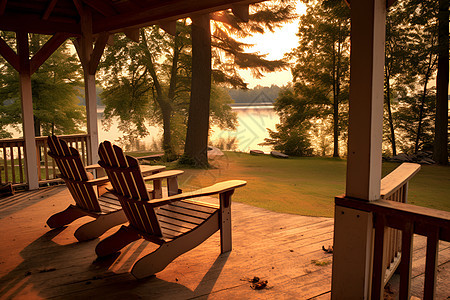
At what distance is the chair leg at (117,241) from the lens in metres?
2.75

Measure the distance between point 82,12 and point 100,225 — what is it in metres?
3.84

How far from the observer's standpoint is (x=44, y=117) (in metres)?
12.3

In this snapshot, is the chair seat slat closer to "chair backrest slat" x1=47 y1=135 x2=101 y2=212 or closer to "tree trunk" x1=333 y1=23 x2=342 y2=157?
"chair backrest slat" x1=47 y1=135 x2=101 y2=212

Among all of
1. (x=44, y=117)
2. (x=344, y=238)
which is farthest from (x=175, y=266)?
(x=44, y=117)

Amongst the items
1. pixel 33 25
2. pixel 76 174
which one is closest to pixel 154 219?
pixel 76 174

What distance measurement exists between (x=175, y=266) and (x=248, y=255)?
602 mm

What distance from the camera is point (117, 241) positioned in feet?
9.16

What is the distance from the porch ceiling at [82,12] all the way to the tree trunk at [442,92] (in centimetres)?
942

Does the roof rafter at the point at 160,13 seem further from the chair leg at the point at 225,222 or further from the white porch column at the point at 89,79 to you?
the chair leg at the point at 225,222

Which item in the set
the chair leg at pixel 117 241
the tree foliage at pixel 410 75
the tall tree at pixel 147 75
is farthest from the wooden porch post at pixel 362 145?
the tree foliage at pixel 410 75

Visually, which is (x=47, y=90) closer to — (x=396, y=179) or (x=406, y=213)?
(x=396, y=179)

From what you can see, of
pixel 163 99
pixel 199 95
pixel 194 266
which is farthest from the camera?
pixel 163 99

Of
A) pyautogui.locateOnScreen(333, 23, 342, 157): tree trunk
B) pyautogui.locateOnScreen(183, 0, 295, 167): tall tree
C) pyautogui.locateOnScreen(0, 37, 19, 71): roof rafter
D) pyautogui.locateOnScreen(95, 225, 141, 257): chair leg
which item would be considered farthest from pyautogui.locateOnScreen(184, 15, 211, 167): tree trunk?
pyautogui.locateOnScreen(333, 23, 342, 157): tree trunk

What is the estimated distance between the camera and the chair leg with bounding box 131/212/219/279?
7.87ft
